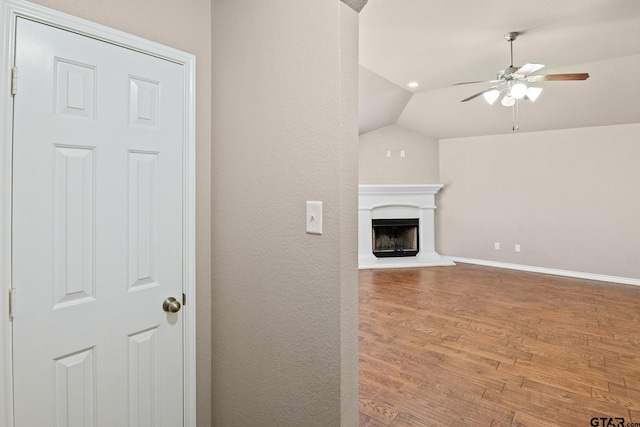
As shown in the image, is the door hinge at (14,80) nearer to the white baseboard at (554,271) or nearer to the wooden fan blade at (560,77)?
the wooden fan blade at (560,77)

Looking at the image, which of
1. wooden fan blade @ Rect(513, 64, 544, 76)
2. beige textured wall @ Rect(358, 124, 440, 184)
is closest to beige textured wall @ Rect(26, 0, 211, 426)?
wooden fan blade @ Rect(513, 64, 544, 76)

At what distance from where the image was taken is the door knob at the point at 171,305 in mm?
1520

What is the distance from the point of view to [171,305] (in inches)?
60.2

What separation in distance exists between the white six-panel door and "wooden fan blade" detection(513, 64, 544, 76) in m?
2.88

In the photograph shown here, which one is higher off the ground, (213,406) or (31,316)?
(31,316)

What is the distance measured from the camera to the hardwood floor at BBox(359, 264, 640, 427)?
2.18 meters

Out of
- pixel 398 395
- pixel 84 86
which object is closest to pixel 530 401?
pixel 398 395

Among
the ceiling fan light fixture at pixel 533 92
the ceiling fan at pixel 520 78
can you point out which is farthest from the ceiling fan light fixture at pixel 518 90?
the ceiling fan light fixture at pixel 533 92

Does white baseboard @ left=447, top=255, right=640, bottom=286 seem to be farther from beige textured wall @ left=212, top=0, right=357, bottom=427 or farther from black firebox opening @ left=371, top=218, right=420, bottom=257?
beige textured wall @ left=212, top=0, right=357, bottom=427

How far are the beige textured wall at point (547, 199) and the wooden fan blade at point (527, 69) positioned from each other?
330 centimetres

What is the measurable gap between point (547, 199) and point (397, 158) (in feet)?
8.93

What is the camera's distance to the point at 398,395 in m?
2.37

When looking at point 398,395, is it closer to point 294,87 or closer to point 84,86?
point 294,87

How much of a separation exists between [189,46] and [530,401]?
286 centimetres
